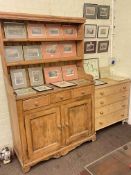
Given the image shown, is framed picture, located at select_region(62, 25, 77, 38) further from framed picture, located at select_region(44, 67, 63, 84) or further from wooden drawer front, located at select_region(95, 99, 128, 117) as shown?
wooden drawer front, located at select_region(95, 99, 128, 117)

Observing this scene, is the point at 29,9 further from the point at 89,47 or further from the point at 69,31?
the point at 89,47

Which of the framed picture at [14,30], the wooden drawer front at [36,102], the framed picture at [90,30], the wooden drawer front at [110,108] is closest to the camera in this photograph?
the wooden drawer front at [36,102]

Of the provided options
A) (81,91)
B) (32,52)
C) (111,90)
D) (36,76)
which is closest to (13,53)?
(32,52)

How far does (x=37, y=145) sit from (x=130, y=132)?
156 cm

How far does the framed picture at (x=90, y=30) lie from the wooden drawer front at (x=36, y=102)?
4.34ft

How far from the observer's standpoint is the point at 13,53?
2.01m

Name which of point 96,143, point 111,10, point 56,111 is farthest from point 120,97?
point 111,10

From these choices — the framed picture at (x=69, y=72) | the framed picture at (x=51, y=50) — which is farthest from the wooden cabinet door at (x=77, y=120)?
the framed picture at (x=51, y=50)

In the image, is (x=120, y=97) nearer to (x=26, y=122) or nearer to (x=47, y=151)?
(x=47, y=151)

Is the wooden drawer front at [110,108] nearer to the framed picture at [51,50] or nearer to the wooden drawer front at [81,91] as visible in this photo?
the wooden drawer front at [81,91]

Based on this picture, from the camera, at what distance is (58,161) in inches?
84.0

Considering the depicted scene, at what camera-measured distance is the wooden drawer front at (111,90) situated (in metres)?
2.47

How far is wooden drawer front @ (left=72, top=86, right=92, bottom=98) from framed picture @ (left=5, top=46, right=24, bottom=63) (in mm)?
778

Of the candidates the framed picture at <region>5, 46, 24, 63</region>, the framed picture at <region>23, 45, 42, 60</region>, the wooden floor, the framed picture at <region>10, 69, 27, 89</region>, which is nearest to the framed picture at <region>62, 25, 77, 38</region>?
the framed picture at <region>23, 45, 42, 60</region>
